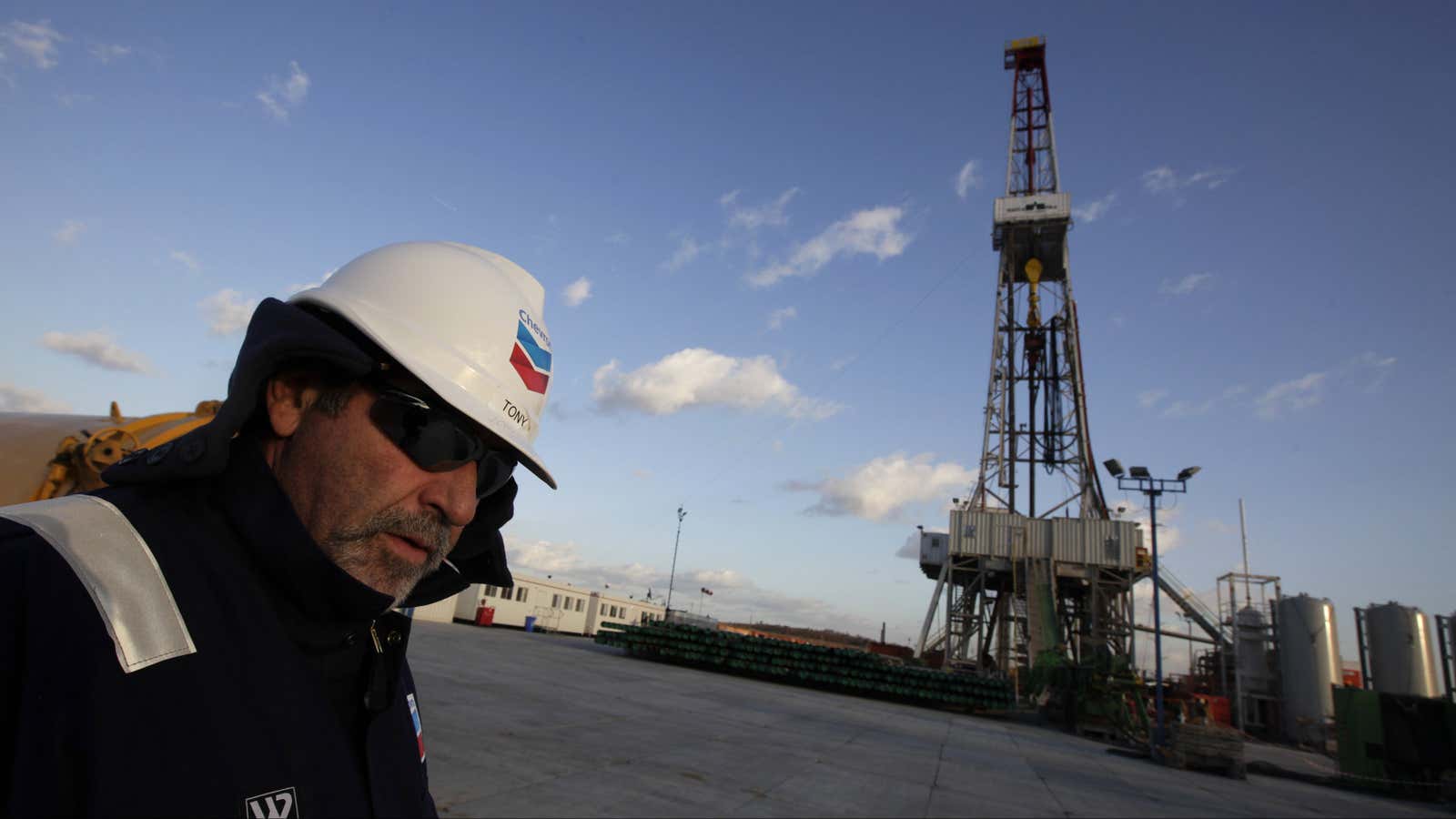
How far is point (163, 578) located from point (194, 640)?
0.10 m

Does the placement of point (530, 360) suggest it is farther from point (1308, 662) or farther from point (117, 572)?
point (1308, 662)

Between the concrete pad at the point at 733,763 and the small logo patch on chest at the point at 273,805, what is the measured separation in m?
3.66

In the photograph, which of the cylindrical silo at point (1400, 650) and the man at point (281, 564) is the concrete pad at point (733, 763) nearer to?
the man at point (281, 564)

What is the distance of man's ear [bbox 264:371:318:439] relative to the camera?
1.44 m

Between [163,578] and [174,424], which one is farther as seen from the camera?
[174,424]

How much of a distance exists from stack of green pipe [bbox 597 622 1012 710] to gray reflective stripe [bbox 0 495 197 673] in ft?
77.5

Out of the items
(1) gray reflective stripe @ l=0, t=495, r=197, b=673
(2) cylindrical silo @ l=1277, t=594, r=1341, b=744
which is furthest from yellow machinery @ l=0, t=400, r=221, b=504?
(2) cylindrical silo @ l=1277, t=594, r=1341, b=744

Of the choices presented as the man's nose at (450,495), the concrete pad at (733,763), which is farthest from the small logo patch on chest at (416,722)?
the concrete pad at (733,763)

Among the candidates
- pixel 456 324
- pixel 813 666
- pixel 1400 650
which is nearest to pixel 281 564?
pixel 456 324

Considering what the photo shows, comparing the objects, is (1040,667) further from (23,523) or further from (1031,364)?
(23,523)

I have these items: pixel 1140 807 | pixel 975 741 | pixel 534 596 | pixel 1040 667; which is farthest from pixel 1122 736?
pixel 534 596

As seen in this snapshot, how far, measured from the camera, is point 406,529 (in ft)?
5.01

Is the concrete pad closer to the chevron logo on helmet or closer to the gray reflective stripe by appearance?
the chevron logo on helmet

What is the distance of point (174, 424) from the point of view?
5660 millimetres
